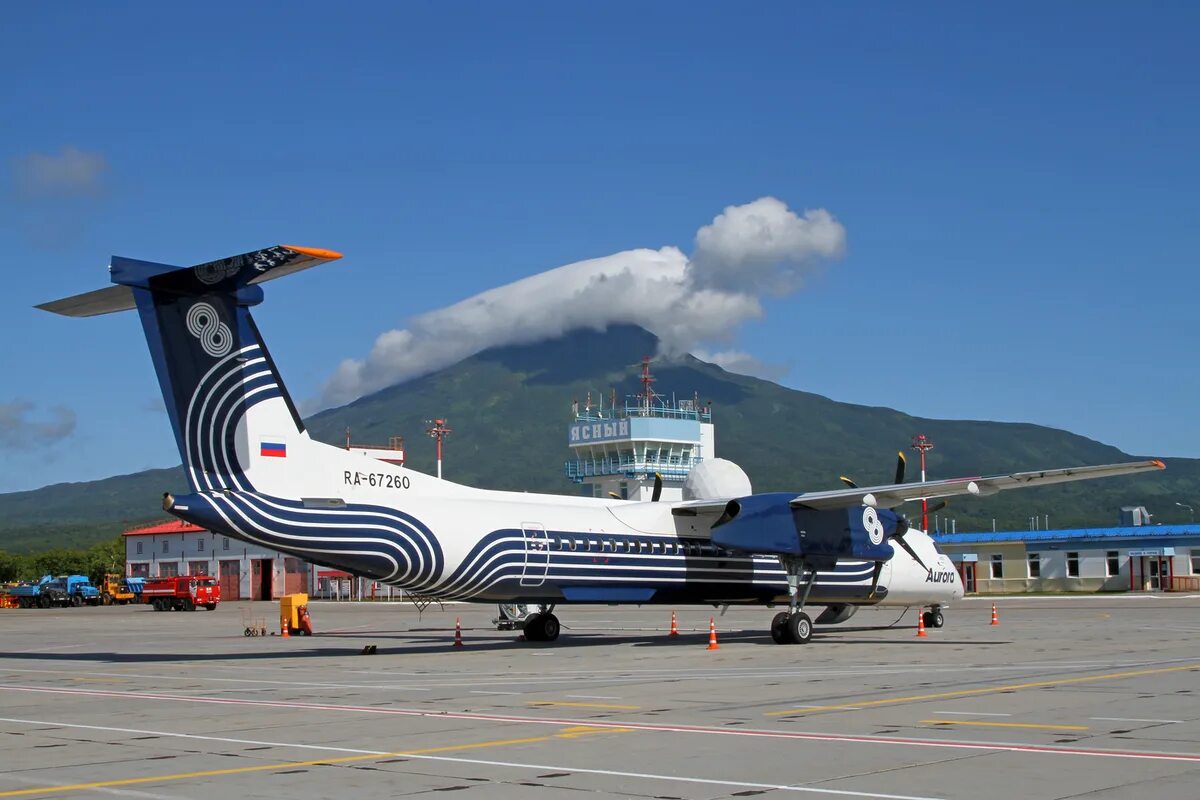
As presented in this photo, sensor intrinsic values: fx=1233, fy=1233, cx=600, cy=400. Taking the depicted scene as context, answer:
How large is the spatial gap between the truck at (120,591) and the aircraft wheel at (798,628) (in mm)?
60626

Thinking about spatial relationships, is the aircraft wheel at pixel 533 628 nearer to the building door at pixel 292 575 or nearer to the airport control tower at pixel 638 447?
the airport control tower at pixel 638 447

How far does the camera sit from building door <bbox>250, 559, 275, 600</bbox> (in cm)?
8844

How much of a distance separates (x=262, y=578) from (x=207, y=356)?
70522mm

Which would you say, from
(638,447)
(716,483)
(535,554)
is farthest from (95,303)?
(638,447)

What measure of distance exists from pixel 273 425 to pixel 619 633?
1495 cm

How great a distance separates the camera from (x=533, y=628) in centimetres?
3028

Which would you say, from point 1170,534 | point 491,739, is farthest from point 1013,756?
point 1170,534

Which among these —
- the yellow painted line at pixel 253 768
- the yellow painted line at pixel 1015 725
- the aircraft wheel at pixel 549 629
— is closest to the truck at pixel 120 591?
the aircraft wheel at pixel 549 629

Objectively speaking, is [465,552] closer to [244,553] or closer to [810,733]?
[810,733]

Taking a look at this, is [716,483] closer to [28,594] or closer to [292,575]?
[292,575]

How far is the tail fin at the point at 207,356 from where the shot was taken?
69.8ft

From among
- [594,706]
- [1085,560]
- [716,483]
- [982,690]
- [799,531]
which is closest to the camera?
[594,706]

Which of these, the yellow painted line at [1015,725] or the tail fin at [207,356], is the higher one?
the tail fin at [207,356]

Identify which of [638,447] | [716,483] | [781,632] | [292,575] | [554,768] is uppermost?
[638,447]
